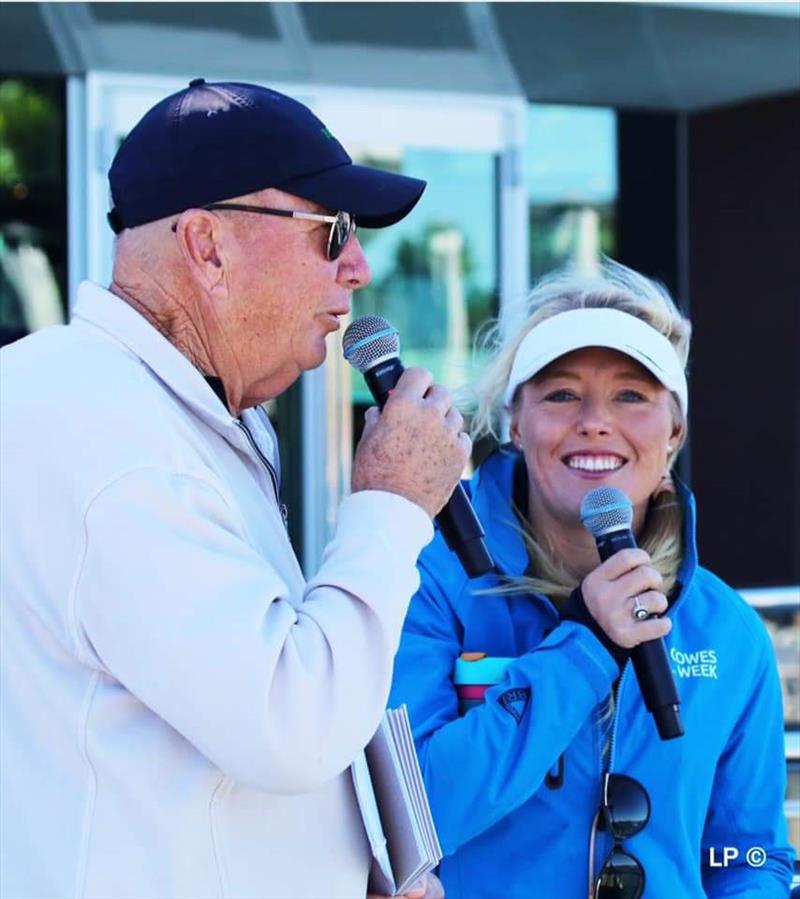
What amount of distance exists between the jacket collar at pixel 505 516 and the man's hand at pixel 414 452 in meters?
0.67

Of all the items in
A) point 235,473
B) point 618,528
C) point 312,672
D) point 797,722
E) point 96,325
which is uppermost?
point 96,325

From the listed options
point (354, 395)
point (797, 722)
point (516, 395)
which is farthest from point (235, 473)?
point (354, 395)

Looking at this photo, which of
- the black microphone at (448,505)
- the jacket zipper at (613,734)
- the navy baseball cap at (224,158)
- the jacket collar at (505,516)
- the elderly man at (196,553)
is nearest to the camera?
the elderly man at (196,553)

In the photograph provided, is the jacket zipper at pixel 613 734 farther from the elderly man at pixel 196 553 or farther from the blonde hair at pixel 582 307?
the elderly man at pixel 196 553

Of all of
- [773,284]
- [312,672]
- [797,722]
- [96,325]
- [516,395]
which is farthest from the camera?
[773,284]

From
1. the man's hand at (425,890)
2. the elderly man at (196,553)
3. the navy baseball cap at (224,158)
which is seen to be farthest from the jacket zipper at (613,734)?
the navy baseball cap at (224,158)

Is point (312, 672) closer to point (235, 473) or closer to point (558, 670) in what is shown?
point (235, 473)

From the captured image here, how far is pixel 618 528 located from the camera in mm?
2422

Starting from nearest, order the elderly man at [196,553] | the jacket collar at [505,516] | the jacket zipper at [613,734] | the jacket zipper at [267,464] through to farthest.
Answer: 1. the elderly man at [196,553]
2. the jacket zipper at [267,464]
3. the jacket zipper at [613,734]
4. the jacket collar at [505,516]

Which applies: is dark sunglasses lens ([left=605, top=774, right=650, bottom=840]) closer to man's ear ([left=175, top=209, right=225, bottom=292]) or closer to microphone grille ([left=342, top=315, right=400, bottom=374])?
microphone grille ([left=342, top=315, right=400, bottom=374])

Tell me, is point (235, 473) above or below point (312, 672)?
above

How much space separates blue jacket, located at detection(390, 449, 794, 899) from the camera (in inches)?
90.7

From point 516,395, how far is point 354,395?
472 cm

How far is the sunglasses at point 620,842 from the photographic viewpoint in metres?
2.34
